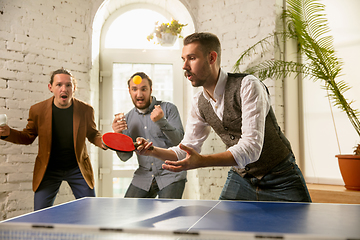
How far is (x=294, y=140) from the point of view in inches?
143

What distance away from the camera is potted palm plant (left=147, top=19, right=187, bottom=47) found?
3.71 m

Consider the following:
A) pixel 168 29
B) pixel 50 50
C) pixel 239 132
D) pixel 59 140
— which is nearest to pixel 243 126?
pixel 239 132

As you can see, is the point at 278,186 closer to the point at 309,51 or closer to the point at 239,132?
the point at 239,132

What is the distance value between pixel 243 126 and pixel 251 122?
6 centimetres

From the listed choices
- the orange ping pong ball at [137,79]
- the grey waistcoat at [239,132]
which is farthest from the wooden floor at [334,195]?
the orange ping pong ball at [137,79]

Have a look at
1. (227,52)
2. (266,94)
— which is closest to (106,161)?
(227,52)

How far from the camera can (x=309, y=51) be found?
3176 millimetres

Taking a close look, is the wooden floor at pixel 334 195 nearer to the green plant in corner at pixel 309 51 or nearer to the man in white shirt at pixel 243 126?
the green plant in corner at pixel 309 51

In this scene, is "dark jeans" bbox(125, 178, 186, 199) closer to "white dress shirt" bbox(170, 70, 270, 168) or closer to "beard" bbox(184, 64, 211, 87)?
"white dress shirt" bbox(170, 70, 270, 168)

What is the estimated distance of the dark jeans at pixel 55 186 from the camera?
292 cm

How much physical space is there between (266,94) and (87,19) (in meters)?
2.81

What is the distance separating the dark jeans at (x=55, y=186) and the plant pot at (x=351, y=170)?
7.83 feet

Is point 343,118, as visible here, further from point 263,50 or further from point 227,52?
point 227,52

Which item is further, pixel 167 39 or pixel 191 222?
pixel 167 39
